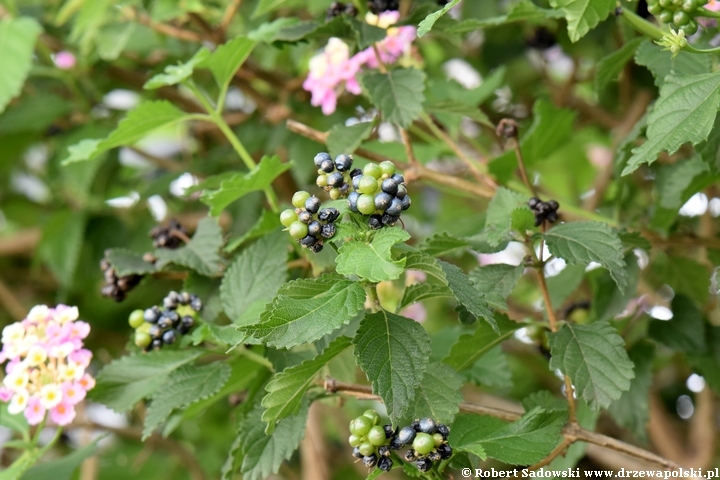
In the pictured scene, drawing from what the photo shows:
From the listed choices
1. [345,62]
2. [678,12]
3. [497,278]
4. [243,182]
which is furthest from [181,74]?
[678,12]

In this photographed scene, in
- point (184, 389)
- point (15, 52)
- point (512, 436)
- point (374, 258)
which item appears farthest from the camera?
point (15, 52)

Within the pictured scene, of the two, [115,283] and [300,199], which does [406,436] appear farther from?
[115,283]

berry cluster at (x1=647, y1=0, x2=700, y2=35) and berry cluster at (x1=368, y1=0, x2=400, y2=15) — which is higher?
berry cluster at (x1=647, y1=0, x2=700, y2=35)

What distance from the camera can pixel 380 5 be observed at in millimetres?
1146

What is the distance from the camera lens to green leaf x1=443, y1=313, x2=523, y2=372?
0.93m

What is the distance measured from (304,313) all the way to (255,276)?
279mm

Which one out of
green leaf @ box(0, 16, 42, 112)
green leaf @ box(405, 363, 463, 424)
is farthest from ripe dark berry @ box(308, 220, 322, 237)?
green leaf @ box(0, 16, 42, 112)

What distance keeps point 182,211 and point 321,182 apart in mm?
1211

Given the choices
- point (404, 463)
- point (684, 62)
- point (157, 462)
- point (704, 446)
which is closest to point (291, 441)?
point (404, 463)

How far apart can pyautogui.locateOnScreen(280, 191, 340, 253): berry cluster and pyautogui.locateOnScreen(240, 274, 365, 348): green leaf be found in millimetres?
41

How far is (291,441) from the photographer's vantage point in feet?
2.93

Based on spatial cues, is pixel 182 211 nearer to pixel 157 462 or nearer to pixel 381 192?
pixel 157 462

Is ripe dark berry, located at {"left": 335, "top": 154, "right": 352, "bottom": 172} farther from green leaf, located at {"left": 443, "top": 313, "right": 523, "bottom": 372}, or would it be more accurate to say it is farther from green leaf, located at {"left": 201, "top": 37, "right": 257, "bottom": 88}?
green leaf, located at {"left": 201, "top": 37, "right": 257, "bottom": 88}

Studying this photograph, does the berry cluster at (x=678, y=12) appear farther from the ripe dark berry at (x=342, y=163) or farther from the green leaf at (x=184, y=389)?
the green leaf at (x=184, y=389)
